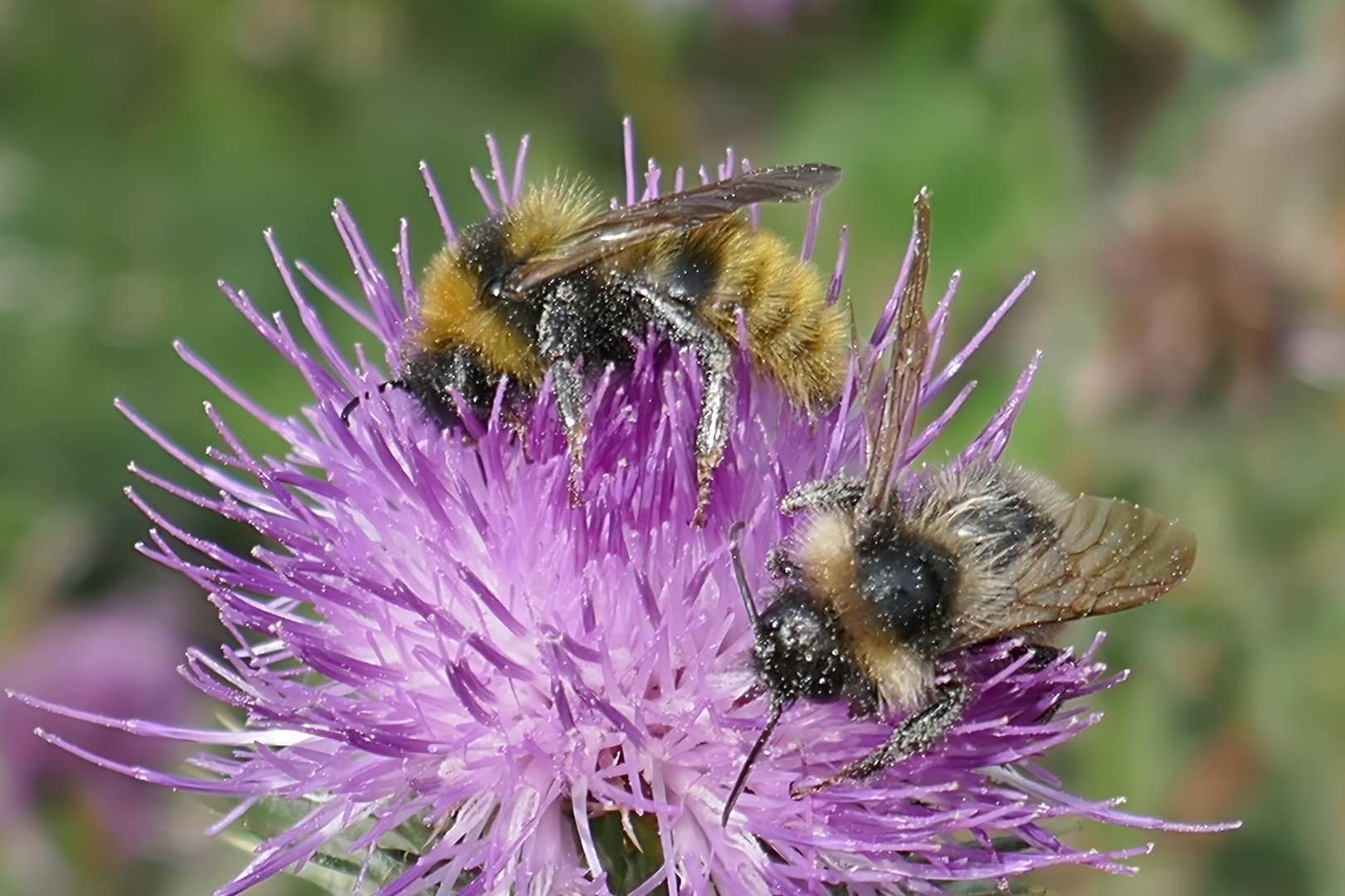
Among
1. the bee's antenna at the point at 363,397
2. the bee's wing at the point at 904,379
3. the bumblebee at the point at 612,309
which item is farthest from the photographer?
the bee's antenna at the point at 363,397

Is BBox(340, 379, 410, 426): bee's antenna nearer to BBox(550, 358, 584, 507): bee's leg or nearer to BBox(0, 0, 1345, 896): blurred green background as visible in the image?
BBox(550, 358, 584, 507): bee's leg

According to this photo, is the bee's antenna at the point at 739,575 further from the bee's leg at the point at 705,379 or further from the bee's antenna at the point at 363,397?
the bee's antenna at the point at 363,397

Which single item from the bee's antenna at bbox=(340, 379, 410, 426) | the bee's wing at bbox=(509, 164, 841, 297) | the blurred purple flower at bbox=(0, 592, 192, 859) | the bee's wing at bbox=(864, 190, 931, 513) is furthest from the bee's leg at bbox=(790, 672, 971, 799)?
the blurred purple flower at bbox=(0, 592, 192, 859)

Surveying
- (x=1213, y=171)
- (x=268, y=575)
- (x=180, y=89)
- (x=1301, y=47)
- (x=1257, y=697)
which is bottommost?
(x=1257, y=697)

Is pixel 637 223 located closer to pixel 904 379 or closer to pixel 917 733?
pixel 904 379

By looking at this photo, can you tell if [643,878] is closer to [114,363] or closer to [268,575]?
[268,575]

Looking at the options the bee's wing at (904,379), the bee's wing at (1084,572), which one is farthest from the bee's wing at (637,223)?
the bee's wing at (1084,572)

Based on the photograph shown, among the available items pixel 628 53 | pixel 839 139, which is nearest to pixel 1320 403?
pixel 839 139
